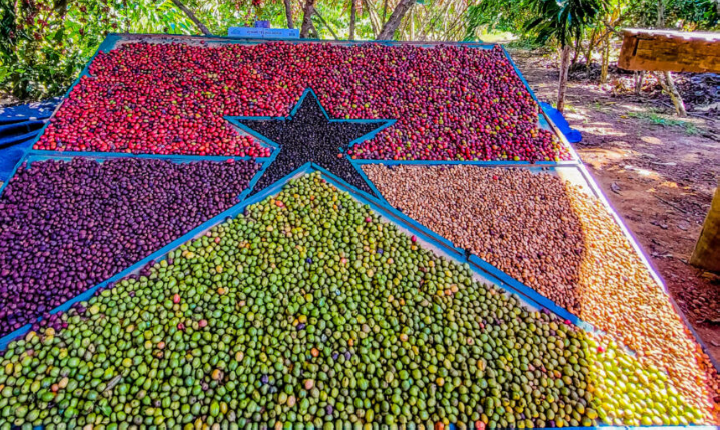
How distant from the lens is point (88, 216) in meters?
2.31

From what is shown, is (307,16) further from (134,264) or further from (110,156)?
(134,264)

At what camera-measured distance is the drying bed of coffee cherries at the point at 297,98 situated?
3020mm

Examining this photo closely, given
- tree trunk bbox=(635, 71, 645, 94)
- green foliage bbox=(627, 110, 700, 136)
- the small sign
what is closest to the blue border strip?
the small sign

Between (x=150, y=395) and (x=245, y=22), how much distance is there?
7.64 meters

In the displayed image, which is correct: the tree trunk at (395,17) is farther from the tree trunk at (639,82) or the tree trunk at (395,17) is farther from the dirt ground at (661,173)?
the tree trunk at (639,82)

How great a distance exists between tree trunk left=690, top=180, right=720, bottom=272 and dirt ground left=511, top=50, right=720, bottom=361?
0.07 metres

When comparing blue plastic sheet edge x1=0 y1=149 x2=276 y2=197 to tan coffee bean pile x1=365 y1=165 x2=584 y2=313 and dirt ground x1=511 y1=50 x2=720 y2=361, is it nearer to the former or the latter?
tan coffee bean pile x1=365 y1=165 x2=584 y2=313

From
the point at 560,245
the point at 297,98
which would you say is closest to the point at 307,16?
the point at 297,98

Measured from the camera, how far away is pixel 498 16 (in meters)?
8.91

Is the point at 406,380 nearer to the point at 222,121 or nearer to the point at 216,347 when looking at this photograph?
the point at 216,347

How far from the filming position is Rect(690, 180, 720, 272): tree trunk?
275 cm

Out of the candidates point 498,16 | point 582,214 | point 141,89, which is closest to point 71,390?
point 141,89

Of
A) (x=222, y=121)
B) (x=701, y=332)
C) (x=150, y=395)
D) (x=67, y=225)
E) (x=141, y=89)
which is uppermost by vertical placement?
(x=141, y=89)

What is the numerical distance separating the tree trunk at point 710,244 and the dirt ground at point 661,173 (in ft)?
0.24
